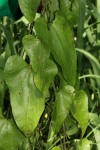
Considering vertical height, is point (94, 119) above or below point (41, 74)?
below

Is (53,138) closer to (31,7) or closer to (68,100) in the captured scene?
(68,100)

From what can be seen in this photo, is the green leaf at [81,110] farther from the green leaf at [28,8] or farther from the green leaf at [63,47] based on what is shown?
the green leaf at [28,8]

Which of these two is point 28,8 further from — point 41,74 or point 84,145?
point 84,145

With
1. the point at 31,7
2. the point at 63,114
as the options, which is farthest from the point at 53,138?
the point at 31,7

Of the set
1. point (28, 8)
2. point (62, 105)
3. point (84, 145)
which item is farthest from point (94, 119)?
point (28, 8)

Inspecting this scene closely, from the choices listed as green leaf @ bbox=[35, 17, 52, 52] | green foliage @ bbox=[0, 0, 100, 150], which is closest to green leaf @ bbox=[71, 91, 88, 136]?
green foliage @ bbox=[0, 0, 100, 150]

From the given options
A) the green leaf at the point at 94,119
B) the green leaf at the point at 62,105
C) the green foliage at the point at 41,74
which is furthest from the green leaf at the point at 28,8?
the green leaf at the point at 94,119
